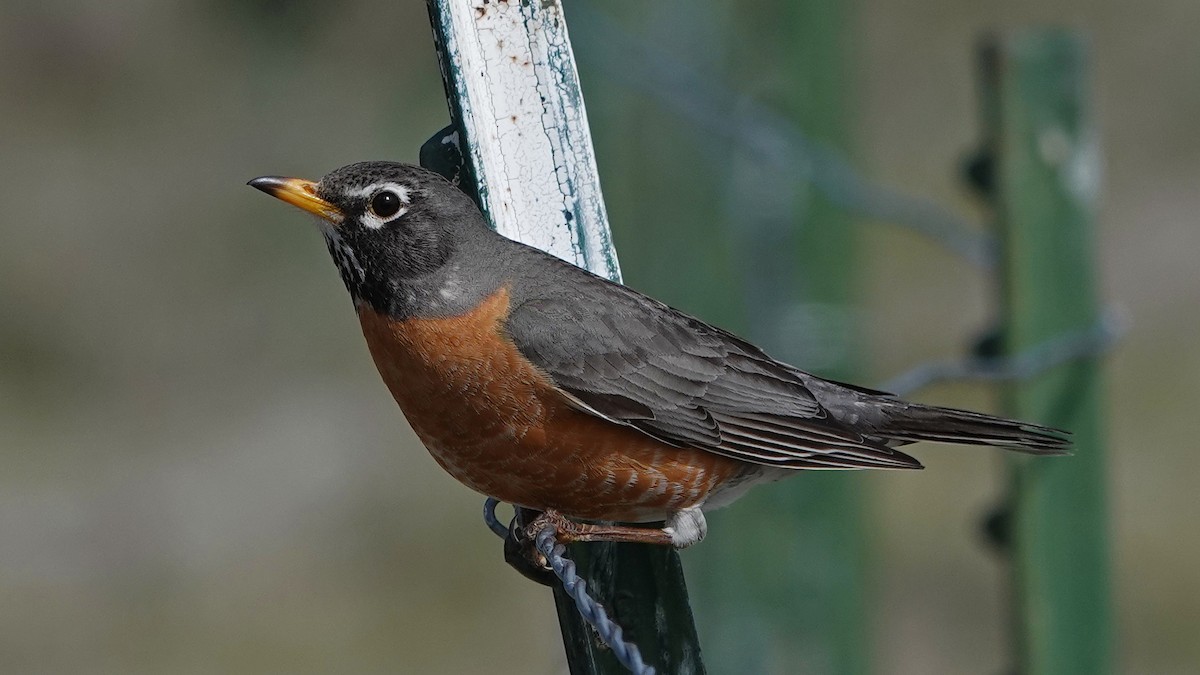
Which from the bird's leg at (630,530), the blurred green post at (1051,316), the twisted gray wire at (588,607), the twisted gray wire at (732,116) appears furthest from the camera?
the twisted gray wire at (732,116)

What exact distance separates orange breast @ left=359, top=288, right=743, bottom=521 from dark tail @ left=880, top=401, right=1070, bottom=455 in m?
0.66

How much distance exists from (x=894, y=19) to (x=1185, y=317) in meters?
2.65

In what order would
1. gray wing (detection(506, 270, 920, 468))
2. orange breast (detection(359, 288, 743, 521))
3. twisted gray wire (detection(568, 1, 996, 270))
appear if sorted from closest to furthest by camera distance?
orange breast (detection(359, 288, 743, 521)) < gray wing (detection(506, 270, 920, 468)) < twisted gray wire (detection(568, 1, 996, 270))

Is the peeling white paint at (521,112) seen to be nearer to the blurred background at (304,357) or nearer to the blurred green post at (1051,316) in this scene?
the blurred green post at (1051,316)

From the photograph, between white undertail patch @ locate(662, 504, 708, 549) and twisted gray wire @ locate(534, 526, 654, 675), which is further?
white undertail patch @ locate(662, 504, 708, 549)

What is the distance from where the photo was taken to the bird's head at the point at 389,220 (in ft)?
11.2

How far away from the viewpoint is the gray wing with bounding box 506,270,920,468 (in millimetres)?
3377

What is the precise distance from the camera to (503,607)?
7301 mm

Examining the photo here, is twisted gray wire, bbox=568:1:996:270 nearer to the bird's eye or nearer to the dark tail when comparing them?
the dark tail

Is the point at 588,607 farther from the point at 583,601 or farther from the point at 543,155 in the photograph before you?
the point at 543,155

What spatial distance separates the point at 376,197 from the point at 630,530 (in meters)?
0.89

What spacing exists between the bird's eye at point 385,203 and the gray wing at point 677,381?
0.34m

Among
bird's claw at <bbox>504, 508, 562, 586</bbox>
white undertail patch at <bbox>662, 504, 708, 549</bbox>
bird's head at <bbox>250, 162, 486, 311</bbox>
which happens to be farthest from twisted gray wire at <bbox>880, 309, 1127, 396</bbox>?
bird's head at <bbox>250, 162, 486, 311</bbox>

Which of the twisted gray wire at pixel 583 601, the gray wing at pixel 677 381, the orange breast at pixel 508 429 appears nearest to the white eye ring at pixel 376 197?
the orange breast at pixel 508 429
